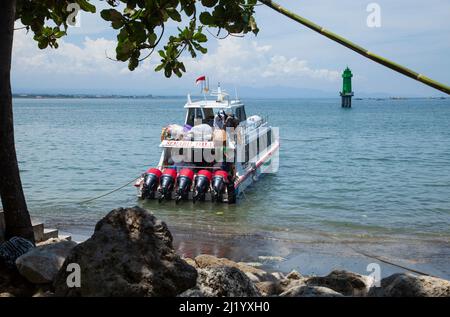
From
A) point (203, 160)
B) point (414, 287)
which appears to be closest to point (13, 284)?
point (414, 287)

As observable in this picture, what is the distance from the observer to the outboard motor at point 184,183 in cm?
1595

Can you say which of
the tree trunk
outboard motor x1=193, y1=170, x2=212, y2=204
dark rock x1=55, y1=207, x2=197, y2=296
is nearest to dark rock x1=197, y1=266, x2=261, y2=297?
dark rock x1=55, y1=207, x2=197, y2=296

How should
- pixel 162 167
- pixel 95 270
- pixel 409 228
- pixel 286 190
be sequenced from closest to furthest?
pixel 95 270, pixel 409 228, pixel 162 167, pixel 286 190

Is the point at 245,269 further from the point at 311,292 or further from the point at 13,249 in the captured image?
the point at 311,292

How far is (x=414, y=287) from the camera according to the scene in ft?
14.4

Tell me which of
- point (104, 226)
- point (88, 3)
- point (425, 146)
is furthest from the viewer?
point (425, 146)

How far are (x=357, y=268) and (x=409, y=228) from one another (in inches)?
187

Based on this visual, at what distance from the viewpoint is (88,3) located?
204 inches

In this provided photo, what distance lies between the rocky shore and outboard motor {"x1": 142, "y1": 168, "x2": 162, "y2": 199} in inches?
455

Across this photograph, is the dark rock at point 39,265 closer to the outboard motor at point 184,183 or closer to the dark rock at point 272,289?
the dark rock at point 272,289

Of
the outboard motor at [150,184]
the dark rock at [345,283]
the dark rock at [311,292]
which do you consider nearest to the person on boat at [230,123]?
the outboard motor at [150,184]

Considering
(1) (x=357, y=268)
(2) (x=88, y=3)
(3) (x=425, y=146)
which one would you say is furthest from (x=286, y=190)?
(3) (x=425, y=146)
